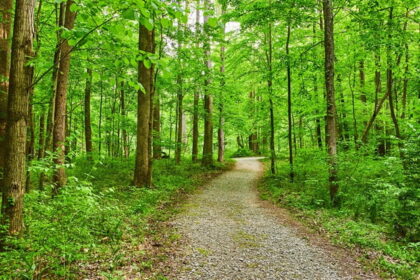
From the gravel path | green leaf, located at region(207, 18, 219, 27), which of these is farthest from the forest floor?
green leaf, located at region(207, 18, 219, 27)

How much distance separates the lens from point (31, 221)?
389 centimetres

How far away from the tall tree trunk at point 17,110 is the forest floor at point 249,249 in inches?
93.9

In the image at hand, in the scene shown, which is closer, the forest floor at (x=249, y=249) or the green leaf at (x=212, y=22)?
the green leaf at (x=212, y=22)

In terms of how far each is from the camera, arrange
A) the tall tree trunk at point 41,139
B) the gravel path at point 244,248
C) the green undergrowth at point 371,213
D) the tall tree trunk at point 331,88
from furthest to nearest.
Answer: the tall tree trunk at point 331,88 → the tall tree trunk at point 41,139 → the green undergrowth at point 371,213 → the gravel path at point 244,248

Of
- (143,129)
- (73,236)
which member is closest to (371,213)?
(73,236)

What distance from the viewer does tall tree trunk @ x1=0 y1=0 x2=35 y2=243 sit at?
3012 millimetres

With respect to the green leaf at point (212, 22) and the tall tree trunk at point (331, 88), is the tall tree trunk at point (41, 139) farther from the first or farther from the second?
the tall tree trunk at point (331, 88)

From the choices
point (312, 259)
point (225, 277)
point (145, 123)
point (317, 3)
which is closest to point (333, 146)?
point (312, 259)

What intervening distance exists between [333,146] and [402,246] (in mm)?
3682

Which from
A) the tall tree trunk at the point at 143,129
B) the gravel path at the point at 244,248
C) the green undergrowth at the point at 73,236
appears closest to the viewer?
the green undergrowth at the point at 73,236

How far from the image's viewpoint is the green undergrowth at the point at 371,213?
476 cm

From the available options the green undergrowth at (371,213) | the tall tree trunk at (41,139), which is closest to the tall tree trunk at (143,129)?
the tall tree trunk at (41,139)

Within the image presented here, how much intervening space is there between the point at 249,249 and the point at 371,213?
12.9 feet

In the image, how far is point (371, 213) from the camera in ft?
22.1
